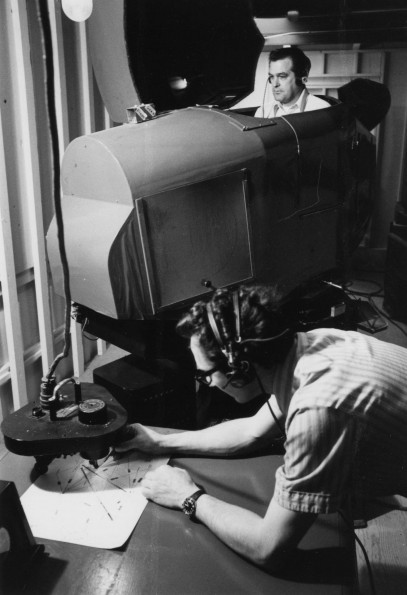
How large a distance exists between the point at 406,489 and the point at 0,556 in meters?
0.81

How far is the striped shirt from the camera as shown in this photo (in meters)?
0.94

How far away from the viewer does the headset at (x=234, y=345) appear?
0.97 m

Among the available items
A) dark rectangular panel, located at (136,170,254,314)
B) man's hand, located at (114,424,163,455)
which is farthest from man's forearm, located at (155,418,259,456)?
dark rectangular panel, located at (136,170,254,314)

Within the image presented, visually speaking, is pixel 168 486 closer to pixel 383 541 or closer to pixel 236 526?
pixel 236 526

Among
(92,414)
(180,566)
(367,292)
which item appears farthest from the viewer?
(367,292)

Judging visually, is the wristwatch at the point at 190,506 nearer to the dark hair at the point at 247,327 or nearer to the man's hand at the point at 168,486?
the man's hand at the point at 168,486

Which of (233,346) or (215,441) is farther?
(215,441)

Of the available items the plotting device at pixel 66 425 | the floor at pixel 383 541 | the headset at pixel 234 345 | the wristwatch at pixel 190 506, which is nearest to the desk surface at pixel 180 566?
the wristwatch at pixel 190 506

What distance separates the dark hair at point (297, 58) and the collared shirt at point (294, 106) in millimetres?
135

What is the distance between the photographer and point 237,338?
99cm

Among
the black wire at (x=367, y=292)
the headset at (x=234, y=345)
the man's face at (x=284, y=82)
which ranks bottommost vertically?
the black wire at (x=367, y=292)

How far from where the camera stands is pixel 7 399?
2207 mm

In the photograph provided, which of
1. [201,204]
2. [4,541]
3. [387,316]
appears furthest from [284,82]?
[4,541]

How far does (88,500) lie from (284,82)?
1.14m
